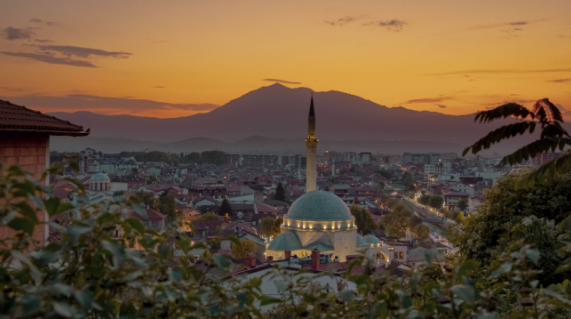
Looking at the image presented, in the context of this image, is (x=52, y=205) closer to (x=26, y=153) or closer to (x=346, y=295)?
(x=346, y=295)

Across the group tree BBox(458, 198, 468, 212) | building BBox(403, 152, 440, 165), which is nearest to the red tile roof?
tree BBox(458, 198, 468, 212)

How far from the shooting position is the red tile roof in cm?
572

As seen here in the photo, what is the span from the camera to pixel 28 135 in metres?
6.18

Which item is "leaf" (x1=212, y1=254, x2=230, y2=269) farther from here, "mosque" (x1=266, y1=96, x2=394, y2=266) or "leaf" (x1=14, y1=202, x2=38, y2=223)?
"mosque" (x1=266, y1=96, x2=394, y2=266)

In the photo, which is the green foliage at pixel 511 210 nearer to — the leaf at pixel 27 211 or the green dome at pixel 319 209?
the leaf at pixel 27 211

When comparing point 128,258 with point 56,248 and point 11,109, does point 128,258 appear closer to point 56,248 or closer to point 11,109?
point 56,248

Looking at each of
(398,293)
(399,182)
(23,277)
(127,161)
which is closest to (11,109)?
(23,277)

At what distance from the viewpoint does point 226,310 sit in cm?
175

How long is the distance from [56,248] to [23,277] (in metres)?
0.14

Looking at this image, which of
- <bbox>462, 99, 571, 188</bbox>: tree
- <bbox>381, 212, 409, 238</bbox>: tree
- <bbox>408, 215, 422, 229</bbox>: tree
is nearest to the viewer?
<bbox>462, 99, 571, 188</bbox>: tree

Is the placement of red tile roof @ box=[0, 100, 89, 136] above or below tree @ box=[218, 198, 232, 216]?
above

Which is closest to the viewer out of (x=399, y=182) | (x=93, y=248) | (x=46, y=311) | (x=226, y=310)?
(x=46, y=311)

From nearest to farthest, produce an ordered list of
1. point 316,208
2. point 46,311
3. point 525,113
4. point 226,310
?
point 46,311, point 226,310, point 525,113, point 316,208

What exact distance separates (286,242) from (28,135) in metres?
22.2
